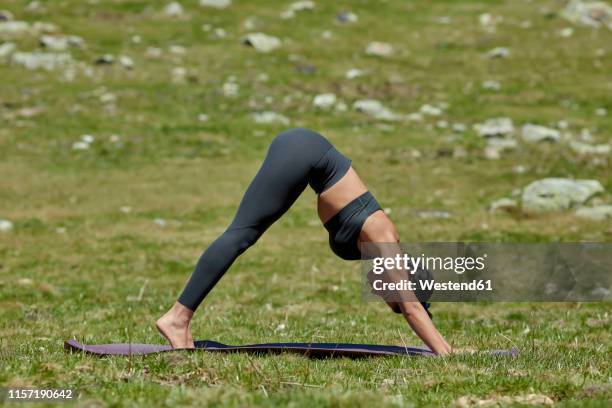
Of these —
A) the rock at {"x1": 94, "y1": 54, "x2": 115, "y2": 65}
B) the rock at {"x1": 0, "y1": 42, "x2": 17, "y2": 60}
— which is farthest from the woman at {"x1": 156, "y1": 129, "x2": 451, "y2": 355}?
the rock at {"x1": 0, "y1": 42, "x2": 17, "y2": 60}

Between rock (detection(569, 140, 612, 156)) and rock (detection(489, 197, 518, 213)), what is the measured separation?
7.03 m

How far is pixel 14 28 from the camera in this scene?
147 ft

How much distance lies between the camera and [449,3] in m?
54.6

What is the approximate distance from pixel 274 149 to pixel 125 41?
129ft

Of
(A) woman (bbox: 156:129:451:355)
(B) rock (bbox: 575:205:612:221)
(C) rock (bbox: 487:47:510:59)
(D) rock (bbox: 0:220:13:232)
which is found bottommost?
(C) rock (bbox: 487:47:510:59)

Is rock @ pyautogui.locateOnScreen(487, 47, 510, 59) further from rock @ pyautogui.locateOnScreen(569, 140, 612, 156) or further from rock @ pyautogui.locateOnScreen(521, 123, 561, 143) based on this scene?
rock @ pyautogui.locateOnScreen(569, 140, 612, 156)

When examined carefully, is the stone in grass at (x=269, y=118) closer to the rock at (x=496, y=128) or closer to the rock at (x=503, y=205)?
the rock at (x=496, y=128)

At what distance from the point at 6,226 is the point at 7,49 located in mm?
24678

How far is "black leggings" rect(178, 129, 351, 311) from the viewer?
7473 millimetres

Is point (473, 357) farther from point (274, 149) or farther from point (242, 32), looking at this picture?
→ point (242, 32)

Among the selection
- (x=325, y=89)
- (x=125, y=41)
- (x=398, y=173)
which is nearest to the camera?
(x=398, y=173)

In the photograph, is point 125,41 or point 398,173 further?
point 125,41

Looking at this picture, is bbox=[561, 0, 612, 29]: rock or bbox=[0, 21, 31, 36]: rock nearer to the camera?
bbox=[0, 21, 31, 36]: rock

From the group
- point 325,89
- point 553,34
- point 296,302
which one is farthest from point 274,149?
point 553,34
